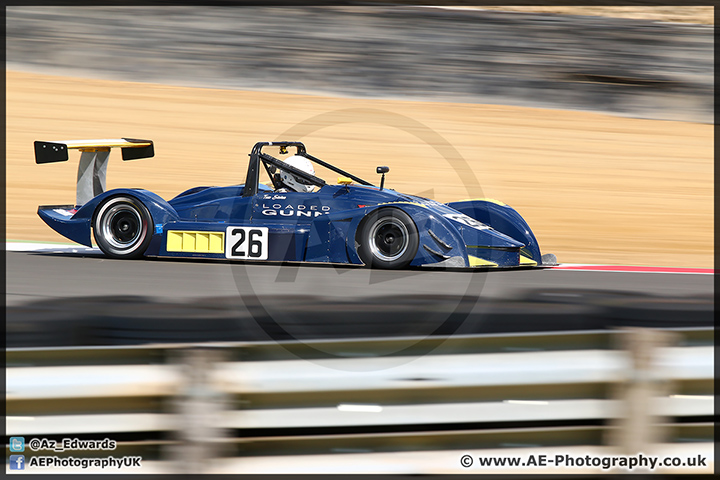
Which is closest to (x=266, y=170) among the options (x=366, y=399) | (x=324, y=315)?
(x=324, y=315)

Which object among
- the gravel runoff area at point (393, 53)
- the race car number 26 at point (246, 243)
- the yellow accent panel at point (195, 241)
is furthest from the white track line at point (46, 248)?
the gravel runoff area at point (393, 53)

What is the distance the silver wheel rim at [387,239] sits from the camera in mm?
6844

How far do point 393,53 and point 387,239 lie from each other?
1109 cm

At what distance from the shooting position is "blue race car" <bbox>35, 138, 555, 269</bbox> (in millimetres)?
6805

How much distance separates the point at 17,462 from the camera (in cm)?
300

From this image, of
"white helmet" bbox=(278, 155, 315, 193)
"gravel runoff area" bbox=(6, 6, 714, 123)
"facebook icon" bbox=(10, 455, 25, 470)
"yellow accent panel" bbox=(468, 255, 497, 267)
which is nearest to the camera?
"facebook icon" bbox=(10, 455, 25, 470)

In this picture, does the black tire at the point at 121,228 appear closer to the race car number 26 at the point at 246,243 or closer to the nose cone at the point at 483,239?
the race car number 26 at the point at 246,243

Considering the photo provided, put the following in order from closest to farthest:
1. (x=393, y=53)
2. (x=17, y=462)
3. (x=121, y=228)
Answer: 1. (x=17, y=462)
2. (x=121, y=228)
3. (x=393, y=53)

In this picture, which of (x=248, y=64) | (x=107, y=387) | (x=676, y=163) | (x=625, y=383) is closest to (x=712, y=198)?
(x=676, y=163)

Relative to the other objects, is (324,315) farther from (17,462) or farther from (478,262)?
(478,262)

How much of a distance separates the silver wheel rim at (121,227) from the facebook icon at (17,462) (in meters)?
4.75

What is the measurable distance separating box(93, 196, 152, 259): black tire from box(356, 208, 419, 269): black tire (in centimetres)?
212

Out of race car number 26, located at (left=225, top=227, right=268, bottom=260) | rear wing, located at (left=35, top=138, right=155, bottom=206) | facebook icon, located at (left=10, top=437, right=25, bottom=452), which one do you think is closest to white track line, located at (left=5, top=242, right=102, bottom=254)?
rear wing, located at (left=35, top=138, right=155, bottom=206)

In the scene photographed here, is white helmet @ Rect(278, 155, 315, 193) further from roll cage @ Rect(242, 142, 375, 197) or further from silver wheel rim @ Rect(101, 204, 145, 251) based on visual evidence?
silver wheel rim @ Rect(101, 204, 145, 251)
